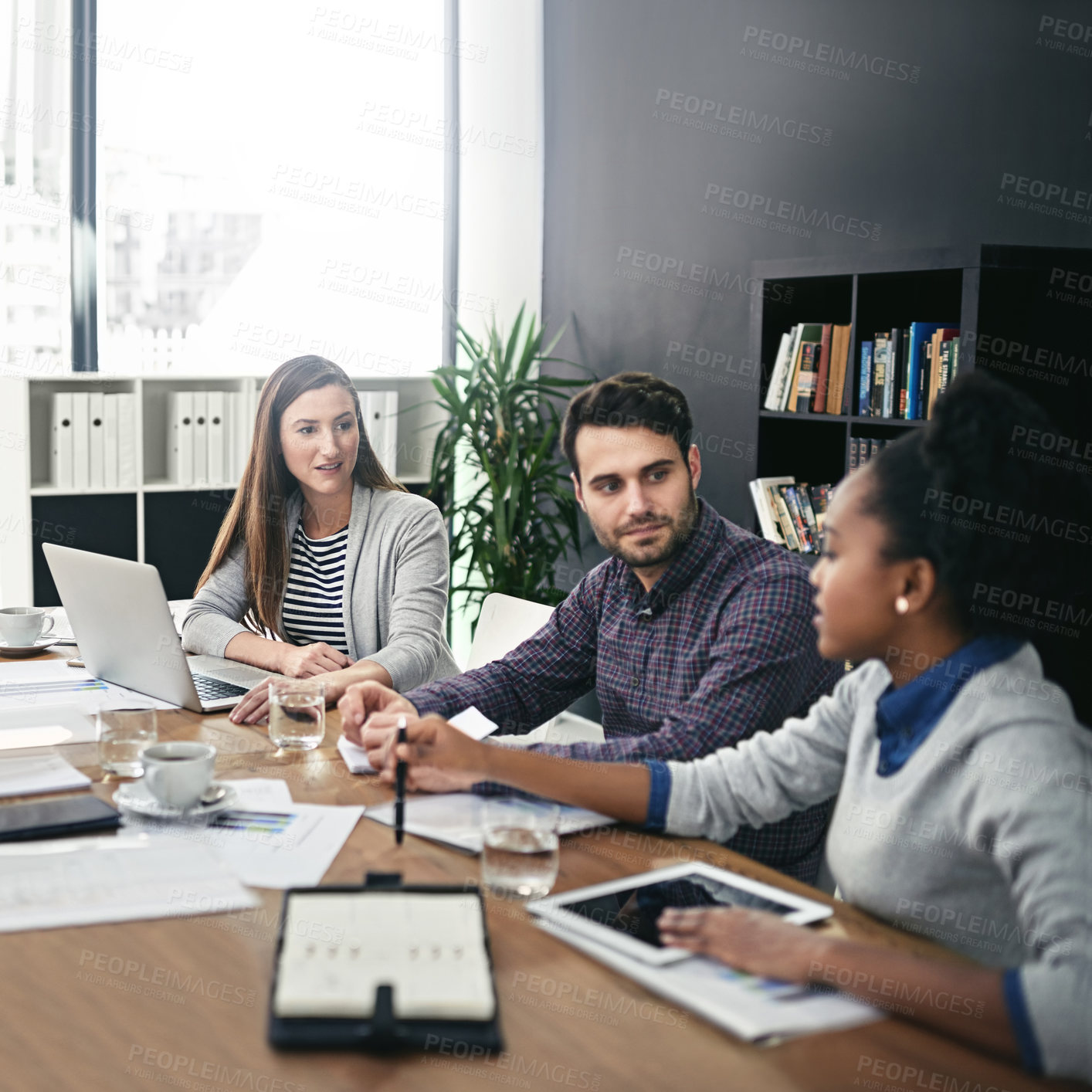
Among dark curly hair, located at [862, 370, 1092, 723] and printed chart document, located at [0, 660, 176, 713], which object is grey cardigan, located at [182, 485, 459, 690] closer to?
printed chart document, located at [0, 660, 176, 713]

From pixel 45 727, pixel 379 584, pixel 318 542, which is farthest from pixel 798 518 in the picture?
pixel 45 727

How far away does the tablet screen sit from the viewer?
1198mm

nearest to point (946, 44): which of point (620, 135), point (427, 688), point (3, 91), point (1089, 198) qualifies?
point (1089, 198)

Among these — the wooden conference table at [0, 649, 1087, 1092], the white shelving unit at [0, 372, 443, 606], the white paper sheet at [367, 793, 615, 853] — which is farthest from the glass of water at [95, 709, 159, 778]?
the white shelving unit at [0, 372, 443, 606]

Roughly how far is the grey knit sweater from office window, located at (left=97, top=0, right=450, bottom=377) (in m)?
3.48

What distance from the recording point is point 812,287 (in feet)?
10.3

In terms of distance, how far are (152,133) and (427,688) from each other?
10.3 feet

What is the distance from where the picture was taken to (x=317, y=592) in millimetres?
2779

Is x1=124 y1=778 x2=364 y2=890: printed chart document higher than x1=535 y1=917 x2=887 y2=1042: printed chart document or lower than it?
lower

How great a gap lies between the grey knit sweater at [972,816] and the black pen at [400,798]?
0.33m

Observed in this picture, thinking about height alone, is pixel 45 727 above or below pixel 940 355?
below

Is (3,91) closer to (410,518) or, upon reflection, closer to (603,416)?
(410,518)

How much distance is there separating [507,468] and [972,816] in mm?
3311

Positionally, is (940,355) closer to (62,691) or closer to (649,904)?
(649,904)
